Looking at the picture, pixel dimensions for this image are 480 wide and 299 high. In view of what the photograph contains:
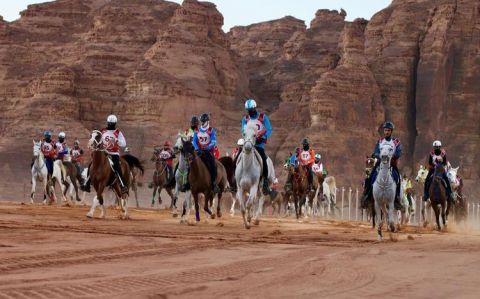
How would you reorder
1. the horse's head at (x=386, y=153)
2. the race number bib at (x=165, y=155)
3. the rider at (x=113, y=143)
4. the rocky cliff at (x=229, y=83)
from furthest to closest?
the rocky cliff at (x=229, y=83) → the race number bib at (x=165, y=155) → the rider at (x=113, y=143) → the horse's head at (x=386, y=153)

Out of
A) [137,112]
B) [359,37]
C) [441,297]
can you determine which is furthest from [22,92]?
[441,297]

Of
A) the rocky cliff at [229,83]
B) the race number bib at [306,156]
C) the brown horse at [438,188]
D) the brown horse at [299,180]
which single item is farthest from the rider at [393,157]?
the rocky cliff at [229,83]

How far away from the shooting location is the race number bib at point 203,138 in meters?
24.0

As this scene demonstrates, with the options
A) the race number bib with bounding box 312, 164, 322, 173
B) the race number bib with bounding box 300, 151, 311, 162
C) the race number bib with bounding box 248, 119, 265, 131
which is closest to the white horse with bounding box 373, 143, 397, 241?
the race number bib with bounding box 248, 119, 265, 131

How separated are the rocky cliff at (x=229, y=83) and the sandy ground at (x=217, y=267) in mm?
94633

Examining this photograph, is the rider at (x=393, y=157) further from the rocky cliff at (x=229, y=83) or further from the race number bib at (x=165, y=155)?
the rocky cliff at (x=229, y=83)

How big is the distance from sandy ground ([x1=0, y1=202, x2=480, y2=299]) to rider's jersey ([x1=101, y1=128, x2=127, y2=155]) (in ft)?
19.8

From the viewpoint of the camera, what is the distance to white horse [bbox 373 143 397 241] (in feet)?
64.4

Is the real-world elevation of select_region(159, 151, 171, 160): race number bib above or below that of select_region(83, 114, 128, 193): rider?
above

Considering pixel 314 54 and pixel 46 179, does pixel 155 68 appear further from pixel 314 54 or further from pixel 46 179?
pixel 46 179

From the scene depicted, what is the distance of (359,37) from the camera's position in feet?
421

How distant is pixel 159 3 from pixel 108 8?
9.35 meters

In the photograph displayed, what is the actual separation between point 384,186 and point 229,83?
363ft

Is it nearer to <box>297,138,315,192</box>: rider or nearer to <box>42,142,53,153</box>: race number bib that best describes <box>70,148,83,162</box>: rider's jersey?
<box>42,142,53,153</box>: race number bib
